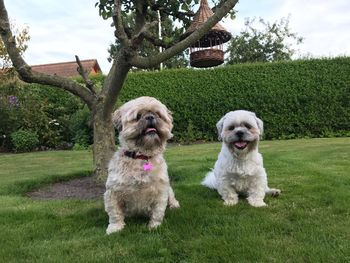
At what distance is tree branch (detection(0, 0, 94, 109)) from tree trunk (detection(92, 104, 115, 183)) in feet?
1.08

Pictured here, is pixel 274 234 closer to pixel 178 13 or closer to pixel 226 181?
pixel 226 181

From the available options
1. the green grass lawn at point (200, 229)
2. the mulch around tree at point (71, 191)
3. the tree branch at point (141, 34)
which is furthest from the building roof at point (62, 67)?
the tree branch at point (141, 34)

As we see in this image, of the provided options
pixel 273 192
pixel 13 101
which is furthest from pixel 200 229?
pixel 13 101

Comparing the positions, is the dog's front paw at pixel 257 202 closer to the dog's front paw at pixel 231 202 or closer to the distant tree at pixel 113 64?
the dog's front paw at pixel 231 202

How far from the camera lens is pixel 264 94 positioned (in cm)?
1659

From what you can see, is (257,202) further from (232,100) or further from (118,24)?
(232,100)

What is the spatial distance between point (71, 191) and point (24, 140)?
8.98m

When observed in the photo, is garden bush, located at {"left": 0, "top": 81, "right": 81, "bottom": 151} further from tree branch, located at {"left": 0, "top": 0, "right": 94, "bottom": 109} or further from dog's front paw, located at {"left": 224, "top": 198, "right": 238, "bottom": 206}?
dog's front paw, located at {"left": 224, "top": 198, "right": 238, "bottom": 206}

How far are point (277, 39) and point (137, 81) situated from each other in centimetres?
2025

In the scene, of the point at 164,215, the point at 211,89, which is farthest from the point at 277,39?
the point at 164,215

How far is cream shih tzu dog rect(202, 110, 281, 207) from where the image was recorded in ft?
17.4

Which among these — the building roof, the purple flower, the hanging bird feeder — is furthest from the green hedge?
the building roof

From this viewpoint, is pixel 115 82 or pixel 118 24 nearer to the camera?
pixel 118 24

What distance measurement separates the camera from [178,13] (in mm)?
7367
